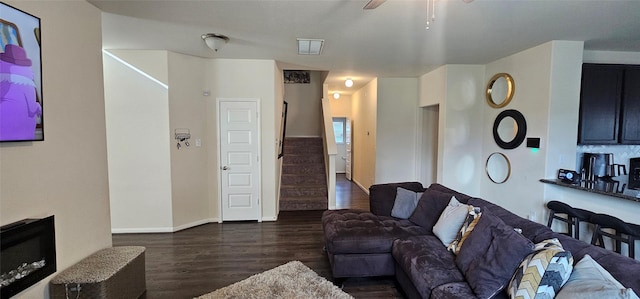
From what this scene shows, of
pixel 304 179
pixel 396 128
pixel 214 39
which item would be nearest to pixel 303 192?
pixel 304 179

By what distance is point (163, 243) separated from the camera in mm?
3637

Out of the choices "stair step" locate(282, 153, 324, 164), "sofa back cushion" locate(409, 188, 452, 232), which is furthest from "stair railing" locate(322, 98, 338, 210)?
"sofa back cushion" locate(409, 188, 452, 232)

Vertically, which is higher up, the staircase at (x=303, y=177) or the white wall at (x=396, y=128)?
the white wall at (x=396, y=128)

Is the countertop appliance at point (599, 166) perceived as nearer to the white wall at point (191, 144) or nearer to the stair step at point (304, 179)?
the stair step at point (304, 179)

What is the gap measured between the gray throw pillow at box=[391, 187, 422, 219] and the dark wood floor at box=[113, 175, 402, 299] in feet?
2.71

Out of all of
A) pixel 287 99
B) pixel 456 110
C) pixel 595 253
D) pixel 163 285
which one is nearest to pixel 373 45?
pixel 456 110

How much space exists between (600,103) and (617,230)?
1.96 m

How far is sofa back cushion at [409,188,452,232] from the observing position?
2.89 metres

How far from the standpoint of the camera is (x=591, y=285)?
4.29ft

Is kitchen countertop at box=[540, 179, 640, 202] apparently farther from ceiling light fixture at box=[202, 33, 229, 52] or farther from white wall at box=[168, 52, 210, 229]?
white wall at box=[168, 52, 210, 229]

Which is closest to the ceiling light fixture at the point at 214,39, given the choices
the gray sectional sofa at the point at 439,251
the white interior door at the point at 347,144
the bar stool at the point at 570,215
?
the gray sectional sofa at the point at 439,251

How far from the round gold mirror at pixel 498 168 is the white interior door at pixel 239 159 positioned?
376 centimetres

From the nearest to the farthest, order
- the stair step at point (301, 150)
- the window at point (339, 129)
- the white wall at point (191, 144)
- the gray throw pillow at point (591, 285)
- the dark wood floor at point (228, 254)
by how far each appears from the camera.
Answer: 1. the gray throw pillow at point (591, 285)
2. the dark wood floor at point (228, 254)
3. the white wall at point (191, 144)
4. the stair step at point (301, 150)
5. the window at point (339, 129)

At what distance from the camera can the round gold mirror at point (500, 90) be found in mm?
4051
